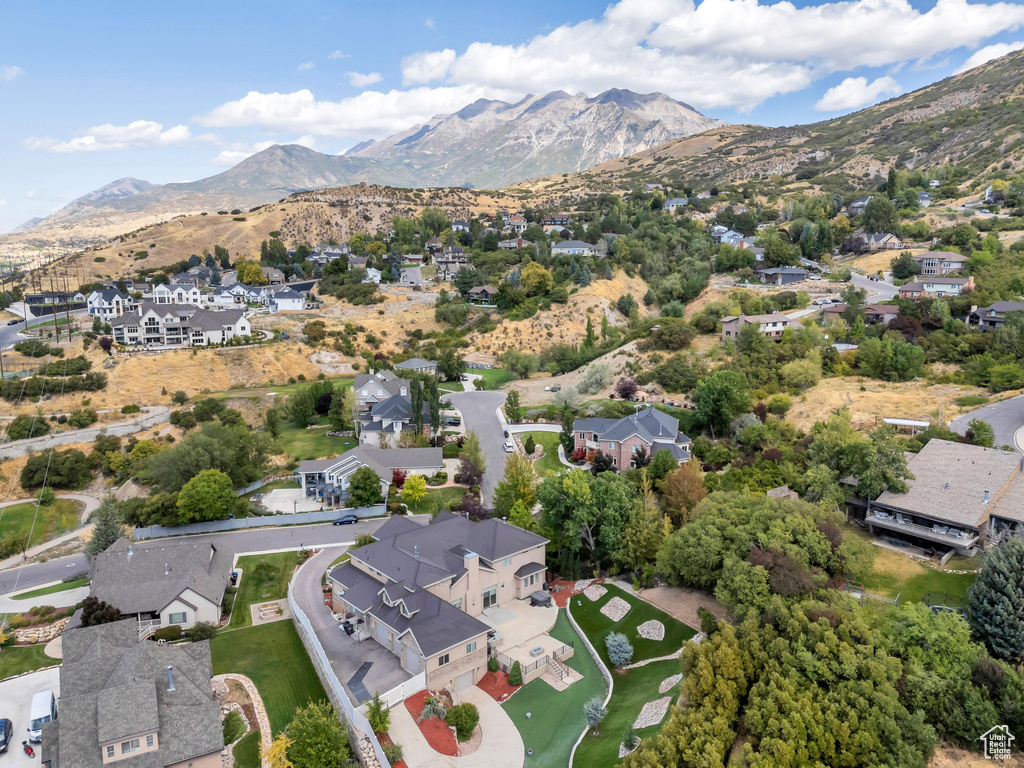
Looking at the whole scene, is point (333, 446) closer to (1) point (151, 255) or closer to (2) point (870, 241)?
(2) point (870, 241)

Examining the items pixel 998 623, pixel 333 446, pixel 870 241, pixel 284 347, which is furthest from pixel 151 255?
pixel 998 623

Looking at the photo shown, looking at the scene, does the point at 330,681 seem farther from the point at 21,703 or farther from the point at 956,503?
the point at 956,503

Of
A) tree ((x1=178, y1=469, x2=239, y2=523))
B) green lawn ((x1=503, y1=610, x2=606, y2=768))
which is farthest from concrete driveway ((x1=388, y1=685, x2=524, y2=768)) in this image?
tree ((x1=178, y1=469, x2=239, y2=523))

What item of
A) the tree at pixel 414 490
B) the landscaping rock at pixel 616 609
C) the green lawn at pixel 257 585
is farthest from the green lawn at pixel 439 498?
the landscaping rock at pixel 616 609

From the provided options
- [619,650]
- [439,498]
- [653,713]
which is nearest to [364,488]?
[439,498]

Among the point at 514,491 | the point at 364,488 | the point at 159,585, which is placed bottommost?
the point at 364,488
